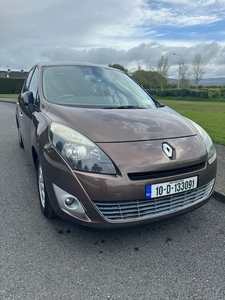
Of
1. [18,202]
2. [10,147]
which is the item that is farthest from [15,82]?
[18,202]

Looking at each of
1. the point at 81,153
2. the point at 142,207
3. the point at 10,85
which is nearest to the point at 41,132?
the point at 81,153

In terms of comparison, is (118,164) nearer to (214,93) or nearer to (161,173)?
(161,173)

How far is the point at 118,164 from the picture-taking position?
7.04 feet

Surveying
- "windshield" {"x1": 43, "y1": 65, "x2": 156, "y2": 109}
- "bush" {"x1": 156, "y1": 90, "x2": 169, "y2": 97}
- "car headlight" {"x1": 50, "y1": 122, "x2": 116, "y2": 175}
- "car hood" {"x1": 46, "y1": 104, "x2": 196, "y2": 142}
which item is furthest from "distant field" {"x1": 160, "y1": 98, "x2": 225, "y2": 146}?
"bush" {"x1": 156, "y1": 90, "x2": 169, "y2": 97}

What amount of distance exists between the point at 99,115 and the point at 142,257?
136 cm

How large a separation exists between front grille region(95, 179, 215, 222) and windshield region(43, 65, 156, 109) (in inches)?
48.5

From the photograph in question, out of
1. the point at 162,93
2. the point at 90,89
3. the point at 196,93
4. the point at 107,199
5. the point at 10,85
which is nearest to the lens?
the point at 107,199

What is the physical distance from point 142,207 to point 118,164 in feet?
1.36

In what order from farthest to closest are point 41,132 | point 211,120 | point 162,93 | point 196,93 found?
point 162,93
point 196,93
point 211,120
point 41,132

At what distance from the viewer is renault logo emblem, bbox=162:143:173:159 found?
90.9 inches

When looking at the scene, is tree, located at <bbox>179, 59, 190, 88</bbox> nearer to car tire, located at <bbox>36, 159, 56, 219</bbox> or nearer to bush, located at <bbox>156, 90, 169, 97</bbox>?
bush, located at <bbox>156, 90, 169, 97</bbox>

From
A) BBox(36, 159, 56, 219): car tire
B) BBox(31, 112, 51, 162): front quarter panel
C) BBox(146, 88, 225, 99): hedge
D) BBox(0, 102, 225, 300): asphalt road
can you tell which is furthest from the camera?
BBox(146, 88, 225, 99): hedge

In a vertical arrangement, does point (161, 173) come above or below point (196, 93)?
above

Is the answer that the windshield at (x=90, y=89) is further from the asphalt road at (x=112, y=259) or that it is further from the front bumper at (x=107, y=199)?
the asphalt road at (x=112, y=259)
